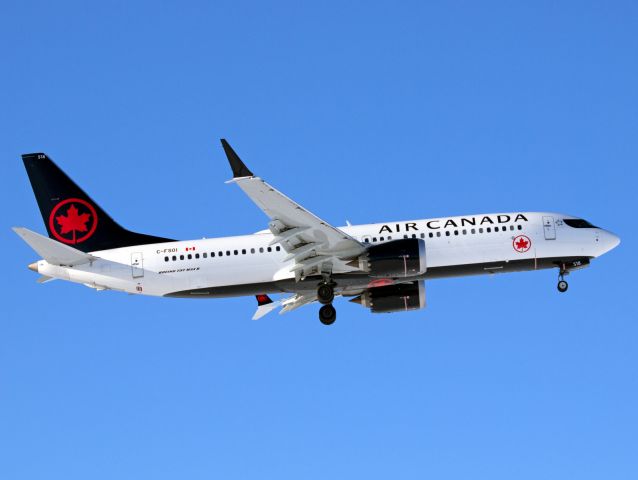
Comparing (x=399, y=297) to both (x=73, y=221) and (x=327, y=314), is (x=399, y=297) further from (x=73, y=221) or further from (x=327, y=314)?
(x=73, y=221)

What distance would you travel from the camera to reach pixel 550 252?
2275 inches

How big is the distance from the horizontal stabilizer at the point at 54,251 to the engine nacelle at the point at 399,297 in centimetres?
1509

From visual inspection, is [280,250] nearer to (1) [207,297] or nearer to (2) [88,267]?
(1) [207,297]

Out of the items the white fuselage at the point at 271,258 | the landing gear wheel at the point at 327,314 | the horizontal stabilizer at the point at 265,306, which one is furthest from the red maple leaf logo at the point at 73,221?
the landing gear wheel at the point at 327,314

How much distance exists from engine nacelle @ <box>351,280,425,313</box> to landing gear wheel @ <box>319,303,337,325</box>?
11.0 feet

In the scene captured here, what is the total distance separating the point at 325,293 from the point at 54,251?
1361 centimetres

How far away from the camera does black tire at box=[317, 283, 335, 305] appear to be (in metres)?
57.2

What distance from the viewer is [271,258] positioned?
56.9m

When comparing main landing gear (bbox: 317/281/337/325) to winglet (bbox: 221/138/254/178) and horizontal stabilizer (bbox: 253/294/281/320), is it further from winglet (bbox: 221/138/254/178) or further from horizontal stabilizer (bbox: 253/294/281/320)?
winglet (bbox: 221/138/254/178)

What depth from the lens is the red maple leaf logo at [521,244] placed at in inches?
2251

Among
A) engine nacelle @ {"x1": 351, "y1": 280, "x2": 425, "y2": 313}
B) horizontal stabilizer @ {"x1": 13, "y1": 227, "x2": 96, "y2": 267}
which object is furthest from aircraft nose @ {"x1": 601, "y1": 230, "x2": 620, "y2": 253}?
horizontal stabilizer @ {"x1": 13, "y1": 227, "x2": 96, "y2": 267}

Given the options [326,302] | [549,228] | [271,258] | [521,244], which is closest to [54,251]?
[271,258]

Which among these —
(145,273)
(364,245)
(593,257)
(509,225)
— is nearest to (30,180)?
(145,273)

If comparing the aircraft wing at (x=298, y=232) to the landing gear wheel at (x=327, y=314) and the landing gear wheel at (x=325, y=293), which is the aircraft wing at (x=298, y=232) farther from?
the landing gear wheel at (x=327, y=314)
